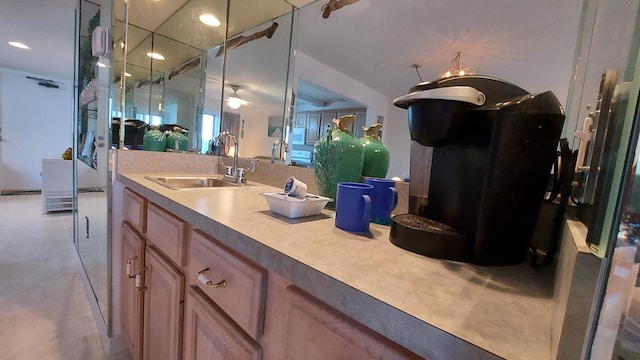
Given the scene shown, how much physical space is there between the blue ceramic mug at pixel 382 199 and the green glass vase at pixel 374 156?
18cm

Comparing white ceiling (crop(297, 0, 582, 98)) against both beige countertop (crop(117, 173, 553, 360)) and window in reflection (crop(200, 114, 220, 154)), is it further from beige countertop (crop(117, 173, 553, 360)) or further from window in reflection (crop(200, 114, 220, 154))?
window in reflection (crop(200, 114, 220, 154))

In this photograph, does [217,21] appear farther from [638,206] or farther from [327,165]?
[638,206]

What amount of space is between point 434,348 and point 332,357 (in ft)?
0.52

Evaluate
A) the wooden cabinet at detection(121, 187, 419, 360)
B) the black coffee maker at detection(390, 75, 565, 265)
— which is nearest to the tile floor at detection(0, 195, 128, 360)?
the wooden cabinet at detection(121, 187, 419, 360)

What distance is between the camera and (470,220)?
49 centimetres

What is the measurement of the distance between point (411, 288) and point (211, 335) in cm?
51

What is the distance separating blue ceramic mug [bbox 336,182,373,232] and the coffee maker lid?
0.21 metres

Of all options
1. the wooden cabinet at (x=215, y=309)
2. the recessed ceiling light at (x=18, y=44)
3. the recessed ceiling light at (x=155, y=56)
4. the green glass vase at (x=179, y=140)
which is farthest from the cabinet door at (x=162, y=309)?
the recessed ceiling light at (x=18, y=44)

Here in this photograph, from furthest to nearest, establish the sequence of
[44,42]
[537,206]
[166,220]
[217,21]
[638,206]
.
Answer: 1. [44,42]
2. [217,21]
3. [166,220]
4. [537,206]
5. [638,206]

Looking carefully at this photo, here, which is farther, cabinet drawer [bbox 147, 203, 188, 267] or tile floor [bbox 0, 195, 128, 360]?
tile floor [bbox 0, 195, 128, 360]

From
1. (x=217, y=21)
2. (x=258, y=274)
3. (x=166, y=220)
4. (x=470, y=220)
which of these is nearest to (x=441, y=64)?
(x=470, y=220)

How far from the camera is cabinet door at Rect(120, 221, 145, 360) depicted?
1.03 meters

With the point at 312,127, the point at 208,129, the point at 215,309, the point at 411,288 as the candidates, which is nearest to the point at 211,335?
the point at 215,309

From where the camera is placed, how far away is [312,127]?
4.18 ft
